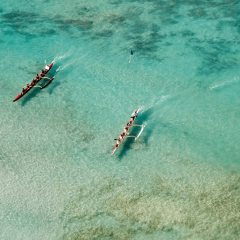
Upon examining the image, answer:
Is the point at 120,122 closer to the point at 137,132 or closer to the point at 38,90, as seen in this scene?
the point at 137,132

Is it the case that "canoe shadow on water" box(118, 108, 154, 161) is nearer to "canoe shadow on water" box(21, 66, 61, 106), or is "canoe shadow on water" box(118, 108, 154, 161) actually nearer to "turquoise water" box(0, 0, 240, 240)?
"turquoise water" box(0, 0, 240, 240)

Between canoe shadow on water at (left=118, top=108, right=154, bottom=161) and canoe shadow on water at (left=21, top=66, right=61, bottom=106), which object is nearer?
canoe shadow on water at (left=118, top=108, right=154, bottom=161)

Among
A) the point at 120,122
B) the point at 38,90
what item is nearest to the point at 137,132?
the point at 120,122

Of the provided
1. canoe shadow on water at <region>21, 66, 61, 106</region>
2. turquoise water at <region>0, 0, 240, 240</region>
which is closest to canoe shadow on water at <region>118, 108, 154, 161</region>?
turquoise water at <region>0, 0, 240, 240</region>

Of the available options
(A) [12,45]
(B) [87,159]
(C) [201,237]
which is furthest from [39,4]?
(C) [201,237]

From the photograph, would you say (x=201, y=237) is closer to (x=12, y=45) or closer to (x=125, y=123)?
(x=125, y=123)

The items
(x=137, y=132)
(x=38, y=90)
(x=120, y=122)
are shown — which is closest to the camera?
(x=137, y=132)

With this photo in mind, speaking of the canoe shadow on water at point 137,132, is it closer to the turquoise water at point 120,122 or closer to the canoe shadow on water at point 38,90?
the turquoise water at point 120,122

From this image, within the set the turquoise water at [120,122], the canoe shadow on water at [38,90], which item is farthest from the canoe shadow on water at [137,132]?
the canoe shadow on water at [38,90]
